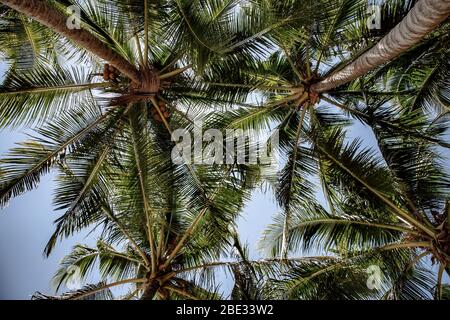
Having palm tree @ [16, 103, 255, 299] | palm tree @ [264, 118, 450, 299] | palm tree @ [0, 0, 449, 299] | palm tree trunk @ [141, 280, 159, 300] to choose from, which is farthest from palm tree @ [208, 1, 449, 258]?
palm tree trunk @ [141, 280, 159, 300]

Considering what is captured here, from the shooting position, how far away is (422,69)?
7.71m

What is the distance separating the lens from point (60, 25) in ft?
16.2

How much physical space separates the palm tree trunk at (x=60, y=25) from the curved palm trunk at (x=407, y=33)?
10.1 feet

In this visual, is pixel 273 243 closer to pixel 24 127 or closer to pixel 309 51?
pixel 309 51

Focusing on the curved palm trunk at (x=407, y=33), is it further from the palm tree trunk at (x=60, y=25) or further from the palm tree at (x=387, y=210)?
the palm tree trunk at (x=60, y=25)

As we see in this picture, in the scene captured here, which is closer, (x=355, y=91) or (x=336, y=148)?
(x=336, y=148)

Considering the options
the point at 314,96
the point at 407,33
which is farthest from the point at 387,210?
the point at 407,33

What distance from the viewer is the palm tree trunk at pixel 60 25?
14.9ft

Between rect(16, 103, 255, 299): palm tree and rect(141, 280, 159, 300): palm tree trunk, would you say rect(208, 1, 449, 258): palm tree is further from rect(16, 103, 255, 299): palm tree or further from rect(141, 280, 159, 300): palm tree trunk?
rect(141, 280, 159, 300): palm tree trunk

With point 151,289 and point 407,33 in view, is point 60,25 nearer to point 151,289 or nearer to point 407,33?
point 407,33

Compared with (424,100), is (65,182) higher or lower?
lower
